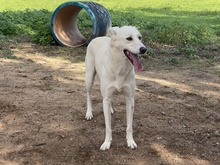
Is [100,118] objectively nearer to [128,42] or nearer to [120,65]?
[120,65]

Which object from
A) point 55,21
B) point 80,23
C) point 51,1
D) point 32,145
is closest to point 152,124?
point 32,145

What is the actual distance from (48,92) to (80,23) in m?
6.70

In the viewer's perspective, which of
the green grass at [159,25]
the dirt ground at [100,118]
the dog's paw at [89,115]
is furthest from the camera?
the green grass at [159,25]

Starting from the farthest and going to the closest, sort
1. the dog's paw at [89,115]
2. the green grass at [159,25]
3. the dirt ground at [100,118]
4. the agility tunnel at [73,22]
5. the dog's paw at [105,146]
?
the green grass at [159,25], the agility tunnel at [73,22], the dog's paw at [89,115], the dog's paw at [105,146], the dirt ground at [100,118]

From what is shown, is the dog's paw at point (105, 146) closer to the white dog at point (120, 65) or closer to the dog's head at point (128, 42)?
the white dog at point (120, 65)

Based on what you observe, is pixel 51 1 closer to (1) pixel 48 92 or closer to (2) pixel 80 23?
(2) pixel 80 23

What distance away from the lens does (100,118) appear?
5047mm

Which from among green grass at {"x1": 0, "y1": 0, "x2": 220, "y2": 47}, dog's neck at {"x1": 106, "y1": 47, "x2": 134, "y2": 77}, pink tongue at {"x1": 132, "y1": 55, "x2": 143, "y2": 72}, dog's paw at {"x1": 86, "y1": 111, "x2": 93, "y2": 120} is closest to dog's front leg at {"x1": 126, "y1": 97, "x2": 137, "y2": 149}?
dog's neck at {"x1": 106, "y1": 47, "x2": 134, "y2": 77}

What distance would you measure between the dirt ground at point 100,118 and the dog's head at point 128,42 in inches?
43.9

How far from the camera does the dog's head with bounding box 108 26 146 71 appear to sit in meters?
3.72

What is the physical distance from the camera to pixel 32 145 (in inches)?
165

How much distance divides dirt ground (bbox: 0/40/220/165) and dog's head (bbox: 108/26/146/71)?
112 centimetres

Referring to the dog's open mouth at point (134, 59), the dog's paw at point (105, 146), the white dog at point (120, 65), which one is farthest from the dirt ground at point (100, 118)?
the dog's open mouth at point (134, 59)

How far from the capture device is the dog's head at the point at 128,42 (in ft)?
12.2
